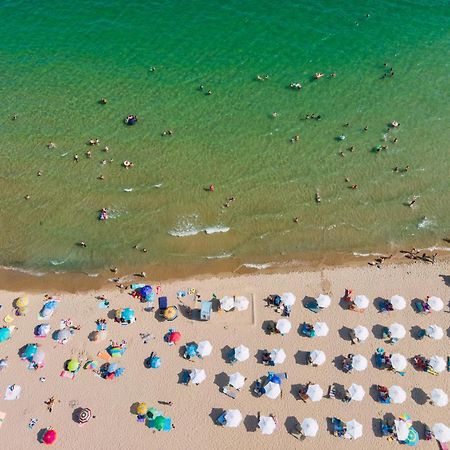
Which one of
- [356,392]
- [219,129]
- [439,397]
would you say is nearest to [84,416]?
[356,392]

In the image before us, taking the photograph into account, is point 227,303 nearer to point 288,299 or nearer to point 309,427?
point 288,299

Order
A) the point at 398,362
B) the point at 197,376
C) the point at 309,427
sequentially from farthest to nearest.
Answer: the point at 197,376
the point at 398,362
the point at 309,427

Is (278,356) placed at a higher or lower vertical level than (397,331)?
lower

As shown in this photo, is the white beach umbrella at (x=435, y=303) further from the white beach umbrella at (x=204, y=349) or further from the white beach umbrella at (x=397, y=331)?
the white beach umbrella at (x=204, y=349)

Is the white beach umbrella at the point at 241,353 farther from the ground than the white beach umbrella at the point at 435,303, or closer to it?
closer to it

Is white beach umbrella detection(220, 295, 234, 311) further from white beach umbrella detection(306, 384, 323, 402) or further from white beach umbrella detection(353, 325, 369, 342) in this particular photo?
white beach umbrella detection(353, 325, 369, 342)

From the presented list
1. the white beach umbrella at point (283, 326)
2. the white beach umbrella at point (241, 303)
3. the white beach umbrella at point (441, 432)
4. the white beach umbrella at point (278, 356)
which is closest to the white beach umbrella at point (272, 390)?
the white beach umbrella at point (278, 356)
